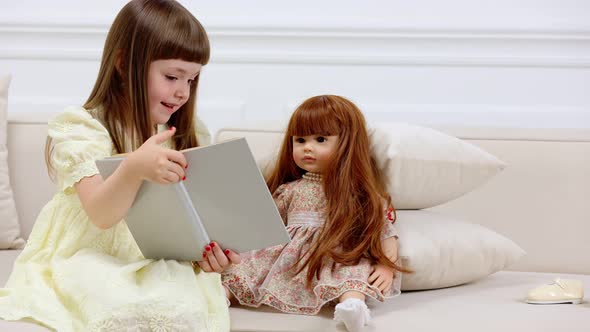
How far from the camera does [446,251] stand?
65.5 inches

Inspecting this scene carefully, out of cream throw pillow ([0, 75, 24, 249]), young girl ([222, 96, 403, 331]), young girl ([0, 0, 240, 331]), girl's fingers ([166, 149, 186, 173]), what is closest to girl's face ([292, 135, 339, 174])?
young girl ([222, 96, 403, 331])

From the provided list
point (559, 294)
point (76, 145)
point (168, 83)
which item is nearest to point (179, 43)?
point (168, 83)

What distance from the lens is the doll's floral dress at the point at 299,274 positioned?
151 centimetres

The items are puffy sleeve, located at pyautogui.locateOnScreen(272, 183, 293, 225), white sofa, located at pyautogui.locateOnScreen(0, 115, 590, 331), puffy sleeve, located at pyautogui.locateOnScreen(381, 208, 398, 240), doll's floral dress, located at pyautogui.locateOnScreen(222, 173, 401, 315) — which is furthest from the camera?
white sofa, located at pyautogui.locateOnScreen(0, 115, 590, 331)

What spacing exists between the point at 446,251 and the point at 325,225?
0.86 feet

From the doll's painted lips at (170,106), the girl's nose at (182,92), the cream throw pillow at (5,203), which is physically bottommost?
the cream throw pillow at (5,203)

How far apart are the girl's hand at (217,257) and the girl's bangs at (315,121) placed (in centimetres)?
40

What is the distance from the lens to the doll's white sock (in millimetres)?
1346

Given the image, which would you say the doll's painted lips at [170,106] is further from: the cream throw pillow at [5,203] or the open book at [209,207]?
the cream throw pillow at [5,203]

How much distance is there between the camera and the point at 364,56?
2467 mm

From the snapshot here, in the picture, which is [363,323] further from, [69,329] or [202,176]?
[69,329]

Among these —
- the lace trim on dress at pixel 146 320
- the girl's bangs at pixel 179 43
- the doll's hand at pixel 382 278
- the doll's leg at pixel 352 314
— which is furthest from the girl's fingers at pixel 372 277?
the girl's bangs at pixel 179 43

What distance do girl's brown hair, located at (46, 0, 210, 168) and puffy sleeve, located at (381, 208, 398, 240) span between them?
488mm

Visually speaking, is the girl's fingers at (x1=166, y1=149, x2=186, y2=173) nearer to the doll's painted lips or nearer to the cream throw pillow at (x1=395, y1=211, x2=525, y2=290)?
the doll's painted lips
